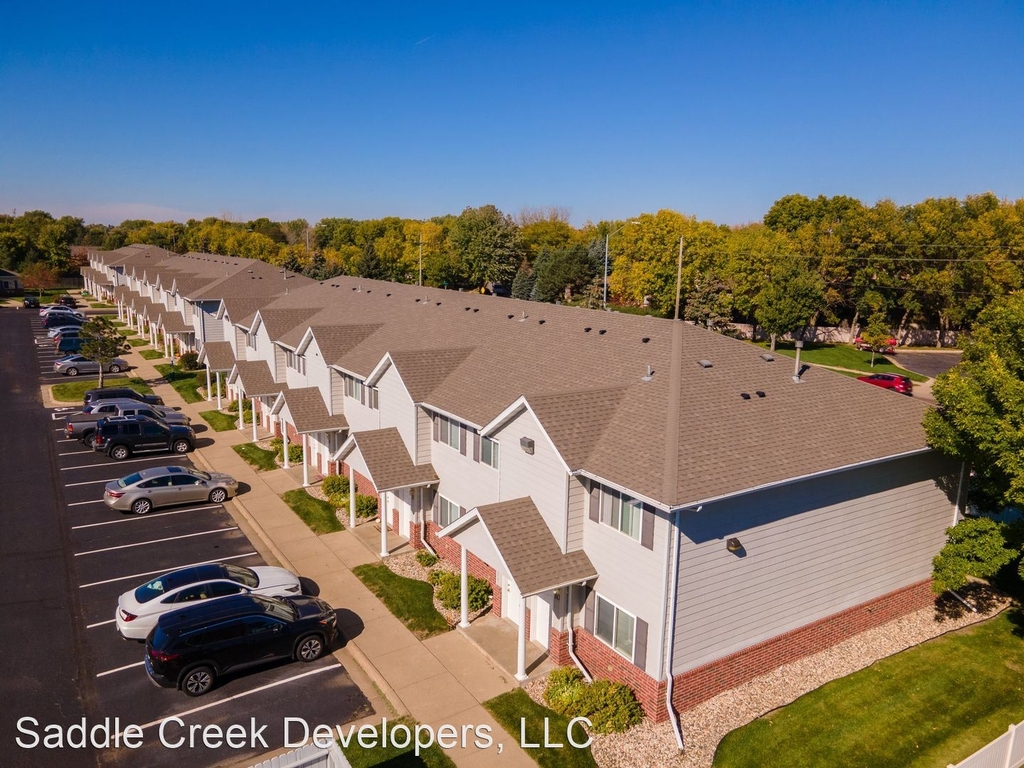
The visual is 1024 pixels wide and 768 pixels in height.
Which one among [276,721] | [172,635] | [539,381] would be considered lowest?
[276,721]

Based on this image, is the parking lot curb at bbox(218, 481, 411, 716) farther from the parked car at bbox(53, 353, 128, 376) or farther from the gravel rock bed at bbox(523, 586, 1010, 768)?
the parked car at bbox(53, 353, 128, 376)

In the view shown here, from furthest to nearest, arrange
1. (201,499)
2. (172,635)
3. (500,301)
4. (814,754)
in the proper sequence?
1. (500,301)
2. (201,499)
3. (172,635)
4. (814,754)

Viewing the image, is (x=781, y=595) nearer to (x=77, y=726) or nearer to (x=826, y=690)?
Result: (x=826, y=690)

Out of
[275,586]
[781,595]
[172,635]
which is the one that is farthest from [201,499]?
[781,595]

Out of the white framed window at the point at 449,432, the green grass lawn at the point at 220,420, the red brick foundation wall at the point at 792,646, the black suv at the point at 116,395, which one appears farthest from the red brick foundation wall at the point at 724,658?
the black suv at the point at 116,395

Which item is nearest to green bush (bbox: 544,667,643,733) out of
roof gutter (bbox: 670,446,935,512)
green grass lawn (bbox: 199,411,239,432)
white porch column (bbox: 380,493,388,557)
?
roof gutter (bbox: 670,446,935,512)

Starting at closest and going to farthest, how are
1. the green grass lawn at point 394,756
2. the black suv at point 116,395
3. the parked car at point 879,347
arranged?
the green grass lawn at point 394,756 < the black suv at point 116,395 < the parked car at point 879,347

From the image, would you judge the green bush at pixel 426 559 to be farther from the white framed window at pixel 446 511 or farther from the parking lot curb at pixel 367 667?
the parking lot curb at pixel 367 667
